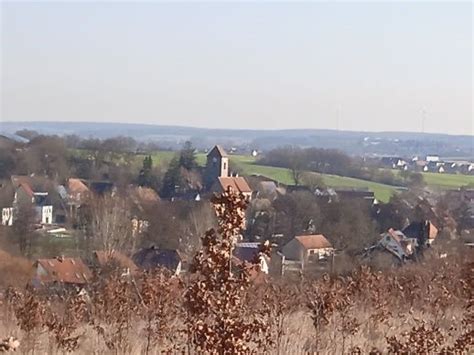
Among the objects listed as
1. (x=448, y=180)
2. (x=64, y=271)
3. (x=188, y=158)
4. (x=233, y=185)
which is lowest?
(x=448, y=180)

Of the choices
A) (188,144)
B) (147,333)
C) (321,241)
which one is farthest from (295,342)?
(188,144)

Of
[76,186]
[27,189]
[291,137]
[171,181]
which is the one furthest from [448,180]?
[291,137]

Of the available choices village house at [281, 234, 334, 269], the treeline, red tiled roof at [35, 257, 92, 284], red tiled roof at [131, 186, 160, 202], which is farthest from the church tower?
red tiled roof at [35, 257, 92, 284]

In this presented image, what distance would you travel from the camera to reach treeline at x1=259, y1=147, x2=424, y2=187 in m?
61.1

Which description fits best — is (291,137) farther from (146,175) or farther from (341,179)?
(146,175)

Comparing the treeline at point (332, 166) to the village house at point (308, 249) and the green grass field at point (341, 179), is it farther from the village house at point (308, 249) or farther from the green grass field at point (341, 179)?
the village house at point (308, 249)

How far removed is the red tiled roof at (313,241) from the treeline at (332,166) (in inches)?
943

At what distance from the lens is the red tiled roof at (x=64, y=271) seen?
14950mm

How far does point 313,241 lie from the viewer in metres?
30.9

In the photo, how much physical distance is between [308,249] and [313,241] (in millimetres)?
2139

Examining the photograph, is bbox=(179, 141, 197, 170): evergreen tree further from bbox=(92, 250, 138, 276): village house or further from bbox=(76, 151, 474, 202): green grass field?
bbox=(92, 250, 138, 276): village house

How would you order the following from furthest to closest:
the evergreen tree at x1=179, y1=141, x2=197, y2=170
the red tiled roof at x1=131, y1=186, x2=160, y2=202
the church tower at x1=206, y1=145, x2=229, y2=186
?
the evergreen tree at x1=179, y1=141, x2=197, y2=170 → the church tower at x1=206, y1=145, x2=229, y2=186 → the red tiled roof at x1=131, y1=186, x2=160, y2=202

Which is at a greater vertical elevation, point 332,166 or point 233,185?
Result: point 233,185

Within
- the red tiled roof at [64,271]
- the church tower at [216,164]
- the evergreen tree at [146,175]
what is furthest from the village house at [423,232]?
the church tower at [216,164]
